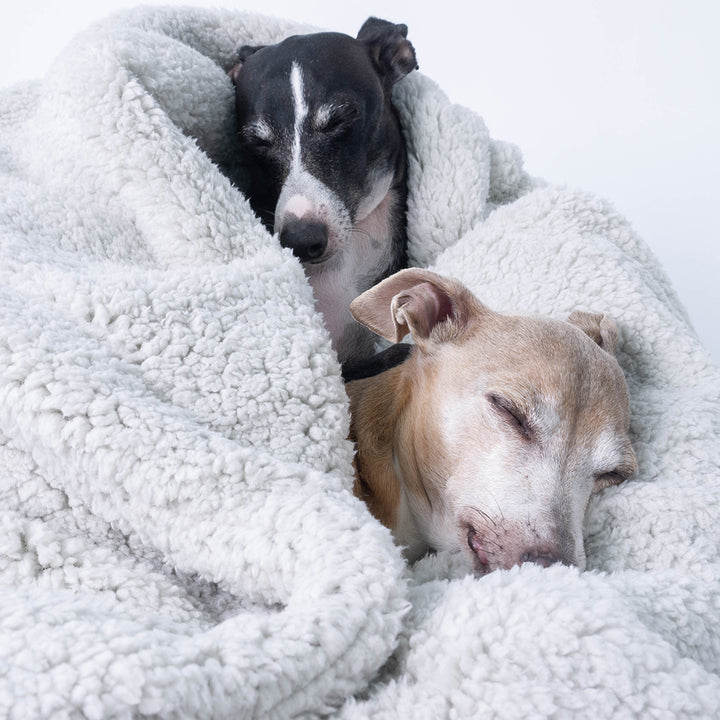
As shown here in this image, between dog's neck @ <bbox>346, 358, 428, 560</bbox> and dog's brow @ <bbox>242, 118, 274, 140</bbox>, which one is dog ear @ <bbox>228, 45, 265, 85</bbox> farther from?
dog's neck @ <bbox>346, 358, 428, 560</bbox>

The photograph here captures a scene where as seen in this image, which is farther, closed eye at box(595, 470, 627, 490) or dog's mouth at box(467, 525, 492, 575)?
closed eye at box(595, 470, 627, 490)

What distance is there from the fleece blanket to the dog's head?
10.9 inches

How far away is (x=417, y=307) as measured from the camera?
68.1 inches

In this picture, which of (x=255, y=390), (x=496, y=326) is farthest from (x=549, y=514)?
(x=255, y=390)

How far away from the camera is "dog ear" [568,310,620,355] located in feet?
5.98

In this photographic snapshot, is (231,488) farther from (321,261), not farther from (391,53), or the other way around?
(391,53)

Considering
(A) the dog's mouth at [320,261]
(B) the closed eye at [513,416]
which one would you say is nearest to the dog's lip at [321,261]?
(A) the dog's mouth at [320,261]

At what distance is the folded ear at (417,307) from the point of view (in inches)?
64.6

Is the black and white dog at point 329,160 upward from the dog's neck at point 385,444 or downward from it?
upward

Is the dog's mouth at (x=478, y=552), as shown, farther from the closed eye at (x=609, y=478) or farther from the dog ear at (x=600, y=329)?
the dog ear at (x=600, y=329)

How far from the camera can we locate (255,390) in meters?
1.38

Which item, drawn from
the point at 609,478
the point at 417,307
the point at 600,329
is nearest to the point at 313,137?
the point at 417,307

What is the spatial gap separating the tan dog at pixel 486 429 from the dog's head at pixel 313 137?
1.92 ft

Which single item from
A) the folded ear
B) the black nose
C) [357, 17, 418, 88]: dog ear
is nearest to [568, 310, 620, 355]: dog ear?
the folded ear
